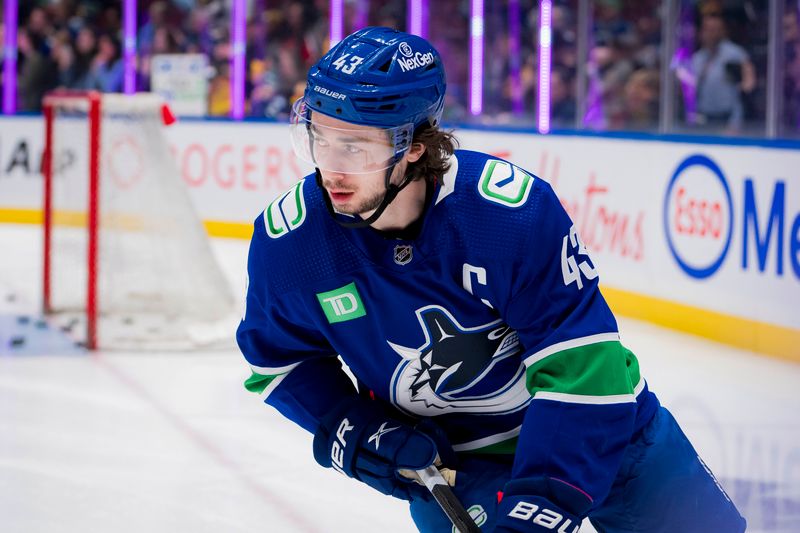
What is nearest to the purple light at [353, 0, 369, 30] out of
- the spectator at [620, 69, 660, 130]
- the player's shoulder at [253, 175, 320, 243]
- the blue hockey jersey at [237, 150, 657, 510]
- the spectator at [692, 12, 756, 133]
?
the spectator at [620, 69, 660, 130]

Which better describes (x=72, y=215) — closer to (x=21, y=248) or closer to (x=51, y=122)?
(x=51, y=122)

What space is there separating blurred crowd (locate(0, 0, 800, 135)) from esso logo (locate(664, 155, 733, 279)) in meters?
0.32

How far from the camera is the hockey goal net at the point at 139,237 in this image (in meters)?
5.75

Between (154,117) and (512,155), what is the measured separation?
224 centimetres

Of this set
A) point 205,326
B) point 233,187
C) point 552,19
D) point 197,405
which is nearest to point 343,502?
point 197,405

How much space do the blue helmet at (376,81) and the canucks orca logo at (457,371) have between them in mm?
299

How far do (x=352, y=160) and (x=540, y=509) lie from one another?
21.3 inches

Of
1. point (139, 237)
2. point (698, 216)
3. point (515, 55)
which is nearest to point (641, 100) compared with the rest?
point (698, 216)

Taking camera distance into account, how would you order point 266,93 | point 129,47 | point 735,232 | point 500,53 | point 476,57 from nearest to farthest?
1. point 735,232
2. point 500,53
3. point 476,57
4. point 266,93
5. point 129,47

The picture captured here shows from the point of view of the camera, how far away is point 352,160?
174 centimetres

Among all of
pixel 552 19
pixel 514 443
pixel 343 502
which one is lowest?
pixel 343 502

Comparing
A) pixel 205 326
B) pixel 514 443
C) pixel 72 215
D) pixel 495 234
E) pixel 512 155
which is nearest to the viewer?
pixel 495 234

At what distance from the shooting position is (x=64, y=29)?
34.9 feet

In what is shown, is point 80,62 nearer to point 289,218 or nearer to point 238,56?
point 238,56
